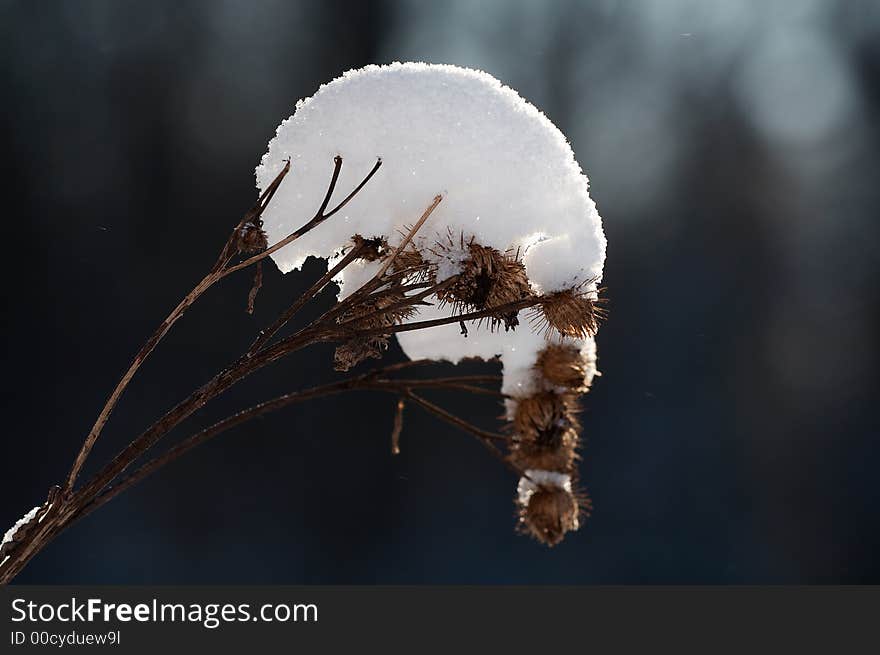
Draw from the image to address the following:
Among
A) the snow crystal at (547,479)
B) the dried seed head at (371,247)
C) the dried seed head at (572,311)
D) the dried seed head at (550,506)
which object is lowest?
the dried seed head at (550,506)

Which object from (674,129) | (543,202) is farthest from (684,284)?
(543,202)

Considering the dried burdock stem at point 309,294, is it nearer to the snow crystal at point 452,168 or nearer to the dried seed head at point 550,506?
the snow crystal at point 452,168

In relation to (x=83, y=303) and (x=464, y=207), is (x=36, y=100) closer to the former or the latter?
(x=83, y=303)

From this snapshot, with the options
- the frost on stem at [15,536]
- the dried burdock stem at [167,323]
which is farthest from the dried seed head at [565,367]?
the frost on stem at [15,536]

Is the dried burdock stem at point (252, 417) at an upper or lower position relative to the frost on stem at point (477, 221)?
lower

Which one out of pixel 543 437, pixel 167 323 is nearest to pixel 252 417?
pixel 167 323

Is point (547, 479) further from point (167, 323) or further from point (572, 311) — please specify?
point (167, 323)
